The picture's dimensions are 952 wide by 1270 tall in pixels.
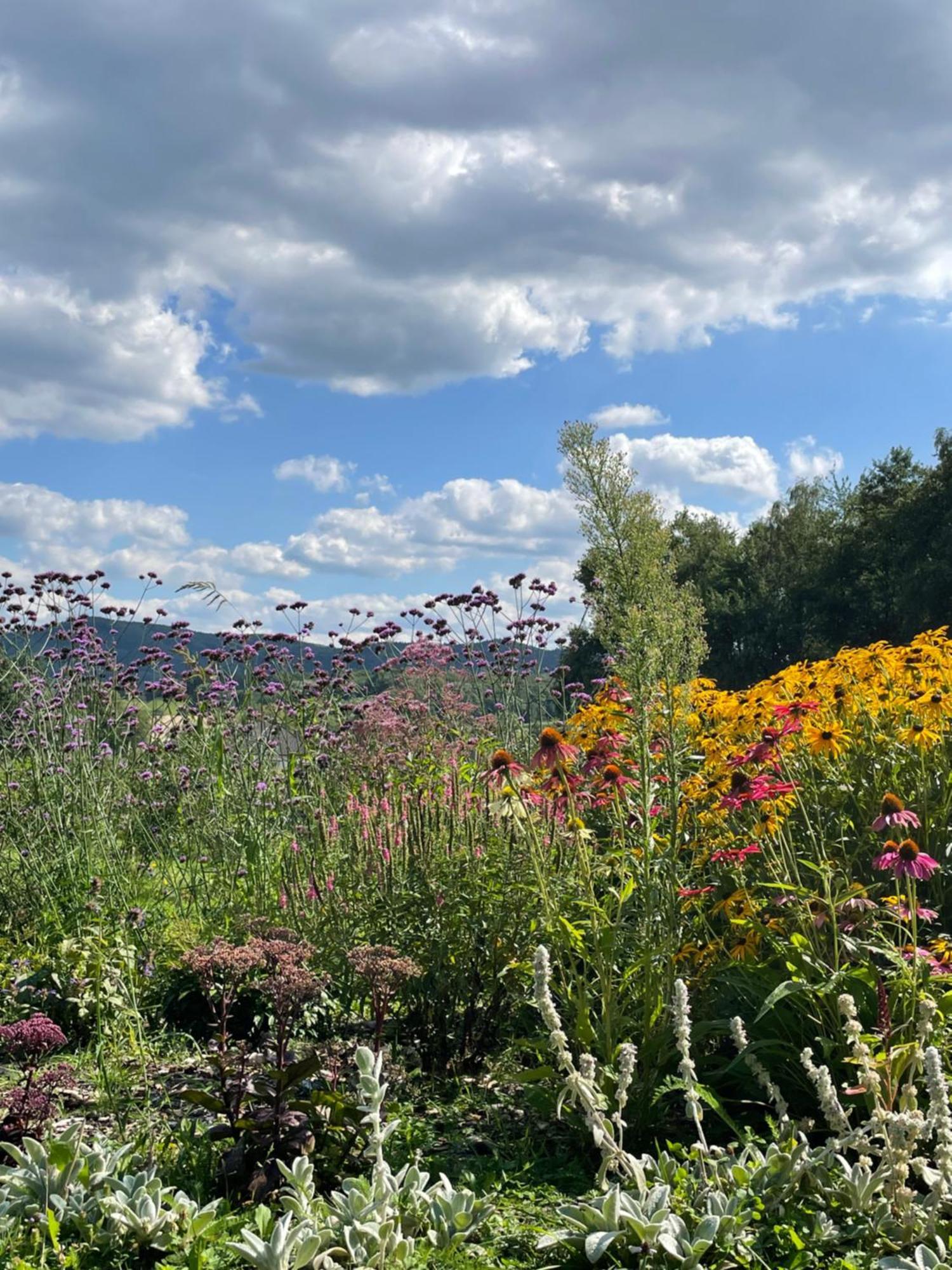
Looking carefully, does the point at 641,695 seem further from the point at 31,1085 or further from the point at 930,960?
the point at 31,1085

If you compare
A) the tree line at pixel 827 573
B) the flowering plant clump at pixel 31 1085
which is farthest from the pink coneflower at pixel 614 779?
the tree line at pixel 827 573

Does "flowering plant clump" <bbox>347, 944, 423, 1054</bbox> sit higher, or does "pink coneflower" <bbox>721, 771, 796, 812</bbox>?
"pink coneflower" <bbox>721, 771, 796, 812</bbox>

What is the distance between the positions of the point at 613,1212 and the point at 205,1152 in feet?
4.16

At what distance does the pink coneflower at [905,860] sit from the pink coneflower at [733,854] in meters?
0.61

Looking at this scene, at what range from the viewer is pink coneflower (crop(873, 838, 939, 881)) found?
10.3 ft

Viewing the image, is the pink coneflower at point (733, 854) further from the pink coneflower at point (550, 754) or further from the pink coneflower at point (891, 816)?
the pink coneflower at point (550, 754)

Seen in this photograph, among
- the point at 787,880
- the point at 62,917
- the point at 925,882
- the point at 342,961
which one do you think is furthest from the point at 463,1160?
the point at 62,917

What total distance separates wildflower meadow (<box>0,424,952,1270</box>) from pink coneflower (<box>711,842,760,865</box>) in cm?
3

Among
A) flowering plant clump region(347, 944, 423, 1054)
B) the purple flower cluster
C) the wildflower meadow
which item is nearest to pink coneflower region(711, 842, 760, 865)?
the wildflower meadow

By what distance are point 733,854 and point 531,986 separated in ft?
2.86

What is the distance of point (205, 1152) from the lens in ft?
10.1

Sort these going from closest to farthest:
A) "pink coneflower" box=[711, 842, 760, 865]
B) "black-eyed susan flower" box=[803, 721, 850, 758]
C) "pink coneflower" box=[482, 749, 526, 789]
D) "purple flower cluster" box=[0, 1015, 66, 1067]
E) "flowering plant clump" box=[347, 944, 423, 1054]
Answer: "flowering plant clump" box=[347, 944, 423, 1054]
"purple flower cluster" box=[0, 1015, 66, 1067]
"pink coneflower" box=[482, 749, 526, 789]
"pink coneflower" box=[711, 842, 760, 865]
"black-eyed susan flower" box=[803, 721, 850, 758]

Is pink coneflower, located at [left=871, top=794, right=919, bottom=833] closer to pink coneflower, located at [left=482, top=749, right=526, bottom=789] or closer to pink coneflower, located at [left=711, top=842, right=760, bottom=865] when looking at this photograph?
pink coneflower, located at [left=711, top=842, right=760, bottom=865]

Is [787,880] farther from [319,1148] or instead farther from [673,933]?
[319,1148]
